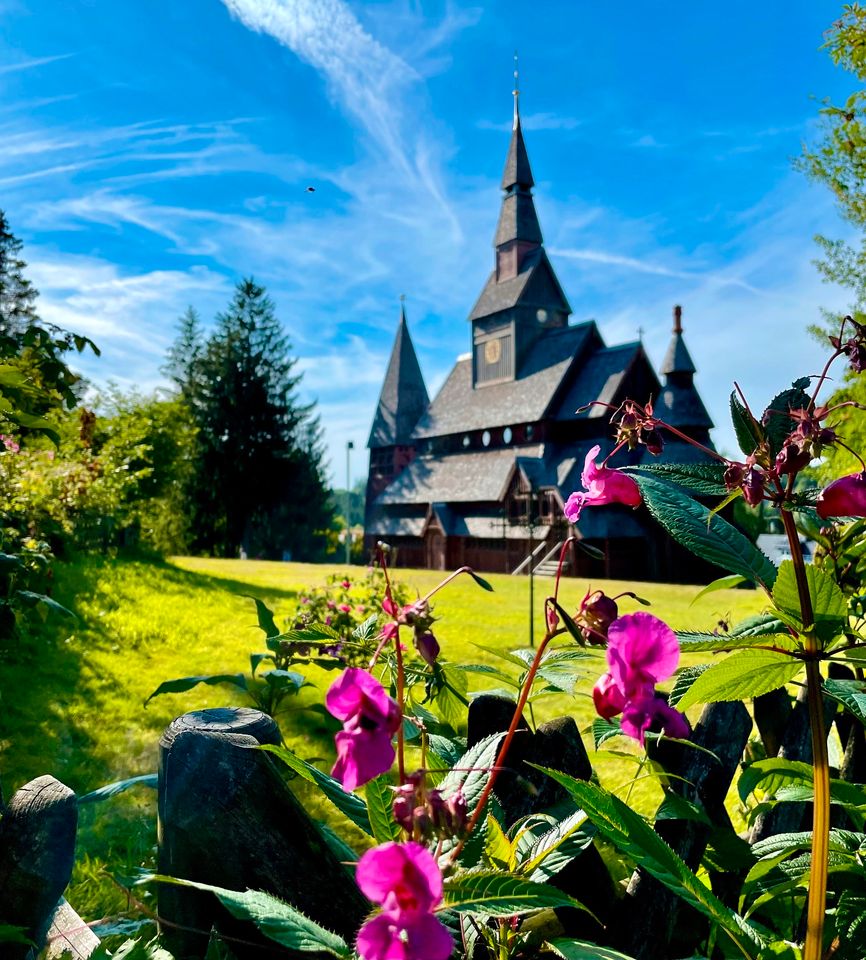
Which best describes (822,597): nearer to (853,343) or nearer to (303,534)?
(853,343)

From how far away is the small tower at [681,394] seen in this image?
2595 centimetres

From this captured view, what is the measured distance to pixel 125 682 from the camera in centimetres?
582

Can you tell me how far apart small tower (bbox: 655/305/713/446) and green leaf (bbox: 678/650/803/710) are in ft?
85.7

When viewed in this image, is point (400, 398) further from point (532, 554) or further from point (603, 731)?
point (603, 731)

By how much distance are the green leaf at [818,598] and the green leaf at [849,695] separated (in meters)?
0.24

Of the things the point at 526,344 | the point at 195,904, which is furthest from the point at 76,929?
the point at 526,344

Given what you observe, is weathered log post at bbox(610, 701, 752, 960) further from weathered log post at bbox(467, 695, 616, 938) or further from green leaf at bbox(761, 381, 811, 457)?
green leaf at bbox(761, 381, 811, 457)

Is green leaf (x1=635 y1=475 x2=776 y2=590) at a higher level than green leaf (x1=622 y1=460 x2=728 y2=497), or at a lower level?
lower

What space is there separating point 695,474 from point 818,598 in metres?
0.31

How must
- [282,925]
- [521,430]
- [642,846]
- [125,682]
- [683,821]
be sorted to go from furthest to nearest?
[521,430] < [125,682] < [683,821] < [642,846] < [282,925]

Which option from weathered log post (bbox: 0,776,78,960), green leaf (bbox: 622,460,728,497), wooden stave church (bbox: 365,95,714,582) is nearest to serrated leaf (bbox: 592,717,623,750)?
green leaf (bbox: 622,460,728,497)

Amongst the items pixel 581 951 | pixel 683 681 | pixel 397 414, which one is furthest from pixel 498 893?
pixel 397 414

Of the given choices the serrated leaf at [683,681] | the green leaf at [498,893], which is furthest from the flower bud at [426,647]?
the serrated leaf at [683,681]

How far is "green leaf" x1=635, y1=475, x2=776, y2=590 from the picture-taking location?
47.8 inches
